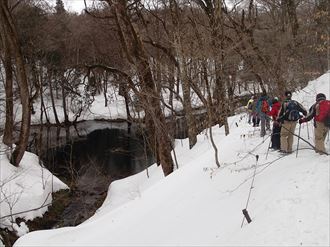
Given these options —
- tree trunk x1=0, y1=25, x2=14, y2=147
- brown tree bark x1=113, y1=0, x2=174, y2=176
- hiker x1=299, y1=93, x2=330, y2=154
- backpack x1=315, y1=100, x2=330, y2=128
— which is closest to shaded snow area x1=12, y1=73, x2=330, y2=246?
hiker x1=299, y1=93, x2=330, y2=154

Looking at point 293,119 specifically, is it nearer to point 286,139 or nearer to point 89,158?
point 286,139

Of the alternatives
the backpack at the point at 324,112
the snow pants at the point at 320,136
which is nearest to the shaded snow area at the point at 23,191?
the snow pants at the point at 320,136

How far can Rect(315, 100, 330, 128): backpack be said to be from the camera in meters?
8.15

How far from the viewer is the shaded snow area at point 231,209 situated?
5.86 m

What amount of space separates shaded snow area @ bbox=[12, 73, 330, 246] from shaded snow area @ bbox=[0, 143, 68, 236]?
5.28 m

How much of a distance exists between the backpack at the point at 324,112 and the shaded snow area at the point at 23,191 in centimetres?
967

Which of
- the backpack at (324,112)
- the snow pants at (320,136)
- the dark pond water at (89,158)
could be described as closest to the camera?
the backpack at (324,112)

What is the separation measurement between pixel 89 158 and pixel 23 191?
28.2 ft

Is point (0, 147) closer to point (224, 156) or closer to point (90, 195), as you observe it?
point (90, 195)

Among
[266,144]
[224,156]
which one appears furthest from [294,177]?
[224,156]

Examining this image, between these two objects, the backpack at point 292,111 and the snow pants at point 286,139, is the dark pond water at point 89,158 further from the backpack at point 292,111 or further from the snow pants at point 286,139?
the backpack at point 292,111

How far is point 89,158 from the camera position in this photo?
24.5m

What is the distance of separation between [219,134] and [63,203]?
320 inches

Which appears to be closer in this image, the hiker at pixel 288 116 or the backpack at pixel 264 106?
the hiker at pixel 288 116
